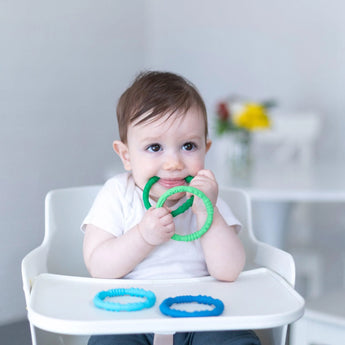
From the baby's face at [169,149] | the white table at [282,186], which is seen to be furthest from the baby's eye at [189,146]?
the white table at [282,186]

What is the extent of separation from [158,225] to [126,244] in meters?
0.09

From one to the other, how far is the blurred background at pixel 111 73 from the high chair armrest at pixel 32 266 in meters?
1.15

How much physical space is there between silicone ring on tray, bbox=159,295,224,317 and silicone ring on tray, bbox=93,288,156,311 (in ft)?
0.09

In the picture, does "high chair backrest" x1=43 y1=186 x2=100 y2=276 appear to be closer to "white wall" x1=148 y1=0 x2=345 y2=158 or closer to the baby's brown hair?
the baby's brown hair

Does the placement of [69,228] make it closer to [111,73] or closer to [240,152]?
[240,152]

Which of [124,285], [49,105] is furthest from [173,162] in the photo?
[49,105]

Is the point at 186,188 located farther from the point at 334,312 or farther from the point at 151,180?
the point at 334,312

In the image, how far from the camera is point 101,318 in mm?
886

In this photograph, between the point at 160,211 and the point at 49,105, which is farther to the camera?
the point at 49,105

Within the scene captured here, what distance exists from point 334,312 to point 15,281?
1519 mm

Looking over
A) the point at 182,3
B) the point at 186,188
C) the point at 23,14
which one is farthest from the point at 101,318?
the point at 182,3

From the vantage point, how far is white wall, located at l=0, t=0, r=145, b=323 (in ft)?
8.30

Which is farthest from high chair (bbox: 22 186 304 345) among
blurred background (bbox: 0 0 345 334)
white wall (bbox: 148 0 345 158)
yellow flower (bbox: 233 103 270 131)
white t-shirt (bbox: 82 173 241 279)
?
white wall (bbox: 148 0 345 158)

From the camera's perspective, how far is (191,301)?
3.23 ft
